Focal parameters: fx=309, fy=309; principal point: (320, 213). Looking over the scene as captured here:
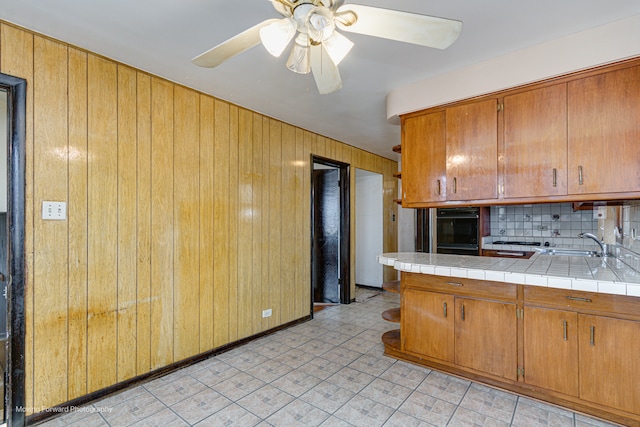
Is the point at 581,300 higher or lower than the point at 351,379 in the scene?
higher

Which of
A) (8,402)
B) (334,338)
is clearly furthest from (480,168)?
(8,402)

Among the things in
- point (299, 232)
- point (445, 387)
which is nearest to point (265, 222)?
point (299, 232)

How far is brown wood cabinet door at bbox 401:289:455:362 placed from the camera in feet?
8.01

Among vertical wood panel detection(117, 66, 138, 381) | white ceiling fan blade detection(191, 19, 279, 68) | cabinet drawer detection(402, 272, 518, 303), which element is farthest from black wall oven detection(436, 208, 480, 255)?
vertical wood panel detection(117, 66, 138, 381)

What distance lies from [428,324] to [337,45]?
219cm

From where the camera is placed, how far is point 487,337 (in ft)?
7.44

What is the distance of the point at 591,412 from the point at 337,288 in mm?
3063

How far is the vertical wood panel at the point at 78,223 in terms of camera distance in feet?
6.63

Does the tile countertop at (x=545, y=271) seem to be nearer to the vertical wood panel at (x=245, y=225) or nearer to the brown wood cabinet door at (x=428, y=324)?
the brown wood cabinet door at (x=428, y=324)

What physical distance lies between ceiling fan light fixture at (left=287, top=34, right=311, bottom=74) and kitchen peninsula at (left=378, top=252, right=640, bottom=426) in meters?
1.71

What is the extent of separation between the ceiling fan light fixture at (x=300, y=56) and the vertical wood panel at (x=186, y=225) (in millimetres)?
1483

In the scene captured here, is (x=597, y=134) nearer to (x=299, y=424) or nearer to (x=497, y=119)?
(x=497, y=119)

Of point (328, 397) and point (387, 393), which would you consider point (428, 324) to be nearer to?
point (387, 393)

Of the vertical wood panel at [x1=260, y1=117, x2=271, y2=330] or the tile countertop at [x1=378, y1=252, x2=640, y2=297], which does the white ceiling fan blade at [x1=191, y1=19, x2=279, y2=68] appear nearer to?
the vertical wood panel at [x1=260, y1=117, x2=271, y2=330]
